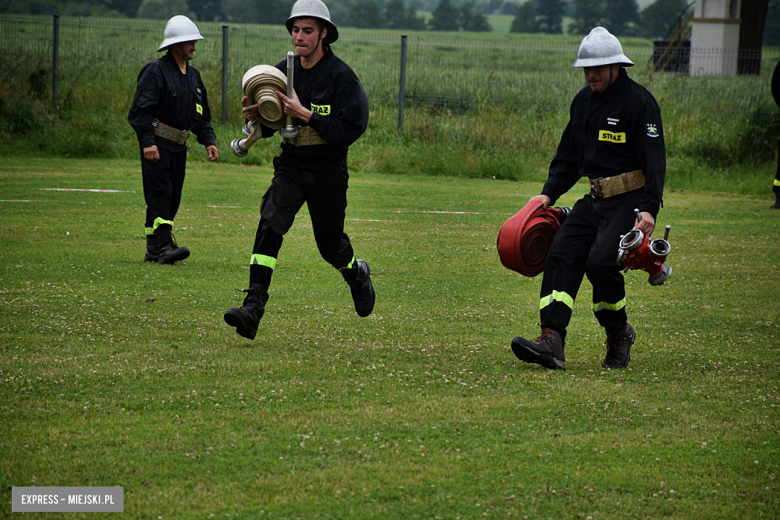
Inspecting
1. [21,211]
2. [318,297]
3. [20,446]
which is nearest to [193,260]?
[318,297]

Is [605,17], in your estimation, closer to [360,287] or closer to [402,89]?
[402,89]

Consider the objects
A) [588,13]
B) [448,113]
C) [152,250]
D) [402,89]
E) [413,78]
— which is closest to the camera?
[152,250]

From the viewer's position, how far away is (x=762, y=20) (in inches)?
1423

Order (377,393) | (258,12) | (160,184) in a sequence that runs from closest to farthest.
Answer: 1. (377,393)
2. (160,184)
3. (258,12)

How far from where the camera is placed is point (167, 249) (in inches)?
367

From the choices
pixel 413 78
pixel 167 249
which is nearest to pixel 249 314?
pixel 167 249

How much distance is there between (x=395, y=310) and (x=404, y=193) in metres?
8.55

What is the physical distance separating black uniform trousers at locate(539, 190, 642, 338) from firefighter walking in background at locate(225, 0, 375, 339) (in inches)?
64.7

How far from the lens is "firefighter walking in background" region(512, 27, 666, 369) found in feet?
18.7

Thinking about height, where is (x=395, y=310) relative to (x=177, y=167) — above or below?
below

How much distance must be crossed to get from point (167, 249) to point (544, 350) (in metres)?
5.05

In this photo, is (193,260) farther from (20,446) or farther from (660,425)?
(660,425)

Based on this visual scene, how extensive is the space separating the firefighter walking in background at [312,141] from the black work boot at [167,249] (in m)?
3.26

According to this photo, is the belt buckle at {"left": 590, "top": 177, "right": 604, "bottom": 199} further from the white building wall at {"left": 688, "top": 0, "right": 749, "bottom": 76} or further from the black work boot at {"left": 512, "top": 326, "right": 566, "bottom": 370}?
the white building wall at {"left": 688, "top": 0, "right": 749, "bottom": 76}
